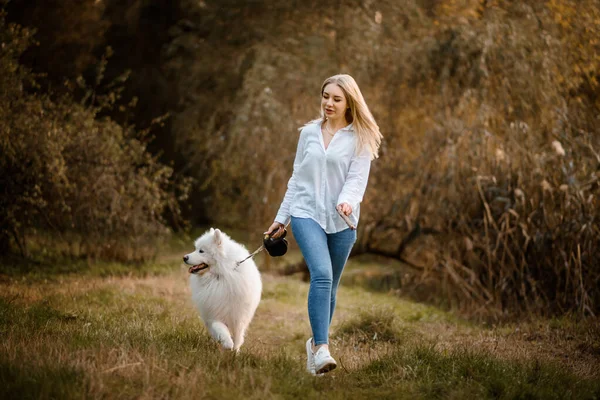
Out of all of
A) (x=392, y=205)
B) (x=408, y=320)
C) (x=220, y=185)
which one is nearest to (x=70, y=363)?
(x=408, y=320)

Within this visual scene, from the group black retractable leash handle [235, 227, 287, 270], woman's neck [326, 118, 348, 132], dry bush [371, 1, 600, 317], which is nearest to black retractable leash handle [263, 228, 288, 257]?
black retractable leash handle [235, 227, 287, 270]

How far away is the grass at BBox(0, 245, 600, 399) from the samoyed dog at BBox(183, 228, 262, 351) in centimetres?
21

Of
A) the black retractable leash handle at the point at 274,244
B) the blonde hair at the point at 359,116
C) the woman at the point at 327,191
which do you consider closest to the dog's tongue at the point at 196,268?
the black retractable leash handle at the point at 274,244

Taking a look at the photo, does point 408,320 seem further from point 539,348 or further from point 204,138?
point 204,138

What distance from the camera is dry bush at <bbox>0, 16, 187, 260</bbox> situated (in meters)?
8.84

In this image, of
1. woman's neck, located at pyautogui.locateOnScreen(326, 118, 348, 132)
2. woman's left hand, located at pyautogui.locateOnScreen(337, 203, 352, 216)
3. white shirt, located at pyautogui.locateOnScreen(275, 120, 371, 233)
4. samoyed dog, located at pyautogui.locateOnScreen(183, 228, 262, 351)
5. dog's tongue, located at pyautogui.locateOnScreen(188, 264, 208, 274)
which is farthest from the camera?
dog's tongue, located at pyautogui.locateOnScreen(188, 264, 208, 274)

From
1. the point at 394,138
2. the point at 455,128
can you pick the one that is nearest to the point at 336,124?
the point at 455,128

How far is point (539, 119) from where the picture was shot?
31.8 ft

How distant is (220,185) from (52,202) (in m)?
4.71

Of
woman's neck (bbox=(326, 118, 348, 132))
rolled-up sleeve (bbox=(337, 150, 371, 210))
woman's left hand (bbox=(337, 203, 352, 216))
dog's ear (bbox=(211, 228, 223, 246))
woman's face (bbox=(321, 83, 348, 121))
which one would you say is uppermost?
woman's face (bbox=(321, 83, 348, 121))

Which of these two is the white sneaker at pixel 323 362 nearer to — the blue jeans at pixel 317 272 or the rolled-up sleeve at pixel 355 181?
the blue jeans at pixel 317 272

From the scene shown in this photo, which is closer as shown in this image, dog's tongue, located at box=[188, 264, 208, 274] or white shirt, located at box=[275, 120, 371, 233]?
white shirt, located at box=[275, 120, 371, 233]

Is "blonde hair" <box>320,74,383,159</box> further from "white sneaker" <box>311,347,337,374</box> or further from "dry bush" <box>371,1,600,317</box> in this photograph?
"dry bush" <box>371,1,600,317</box>

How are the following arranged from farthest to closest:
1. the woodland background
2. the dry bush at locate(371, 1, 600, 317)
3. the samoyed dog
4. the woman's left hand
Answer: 1. the woodland background
2. the dry bush at locate(371, 1, 600, 317)
3. the samoyed dog
4. the woman's left hand
